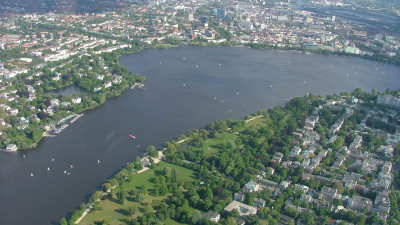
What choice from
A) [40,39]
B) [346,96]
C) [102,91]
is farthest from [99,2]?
[346,96]

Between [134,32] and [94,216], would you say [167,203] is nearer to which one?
[94,216]

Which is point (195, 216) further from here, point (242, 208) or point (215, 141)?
point (215, 141)

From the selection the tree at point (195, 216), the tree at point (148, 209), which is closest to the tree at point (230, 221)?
the tree at point (195, 216)

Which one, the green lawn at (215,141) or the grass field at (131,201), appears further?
the green lawn at (215,141)

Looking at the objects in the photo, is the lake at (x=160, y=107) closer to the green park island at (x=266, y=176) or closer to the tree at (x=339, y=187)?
the green park island at (x=266, y=176)

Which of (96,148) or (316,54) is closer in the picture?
(96,148)

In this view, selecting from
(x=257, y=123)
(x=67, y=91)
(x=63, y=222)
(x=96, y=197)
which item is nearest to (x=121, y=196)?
(x=96, y=197)
